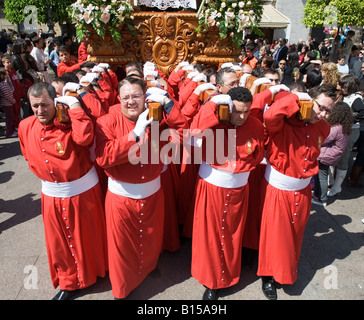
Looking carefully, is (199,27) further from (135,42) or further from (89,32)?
(89,32)

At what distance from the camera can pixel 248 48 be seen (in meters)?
7.98

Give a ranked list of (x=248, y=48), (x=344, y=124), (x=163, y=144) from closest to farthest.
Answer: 1. (x=163, y=144)
2. (x=344, y=124)
3. (x=248, y=48)

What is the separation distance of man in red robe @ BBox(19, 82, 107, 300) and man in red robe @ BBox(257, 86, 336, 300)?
60.8 inches

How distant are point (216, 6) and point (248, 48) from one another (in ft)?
12.2

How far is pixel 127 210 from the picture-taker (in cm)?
266

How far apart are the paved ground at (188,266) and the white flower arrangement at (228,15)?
2.92 metres

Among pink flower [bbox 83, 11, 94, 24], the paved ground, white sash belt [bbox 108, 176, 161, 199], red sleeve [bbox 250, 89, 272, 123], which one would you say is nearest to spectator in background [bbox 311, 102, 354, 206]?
the paved ground

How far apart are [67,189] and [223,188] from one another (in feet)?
4.38

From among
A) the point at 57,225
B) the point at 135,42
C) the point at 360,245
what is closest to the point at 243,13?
the point at 135,42

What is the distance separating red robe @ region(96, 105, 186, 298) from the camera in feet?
7.89

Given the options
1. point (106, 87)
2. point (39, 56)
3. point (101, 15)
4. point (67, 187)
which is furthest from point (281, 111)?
point (39, 56)

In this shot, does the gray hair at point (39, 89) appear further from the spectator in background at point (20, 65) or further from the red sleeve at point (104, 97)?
the spectator in background at point (20, 65)

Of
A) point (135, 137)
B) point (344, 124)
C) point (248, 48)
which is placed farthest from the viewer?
point (248, 48)

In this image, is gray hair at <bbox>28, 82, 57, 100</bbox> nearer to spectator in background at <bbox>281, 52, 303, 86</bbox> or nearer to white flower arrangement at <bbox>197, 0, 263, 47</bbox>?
white flower arrangement at <bbox>197, 0, 263, 47</bbox>
